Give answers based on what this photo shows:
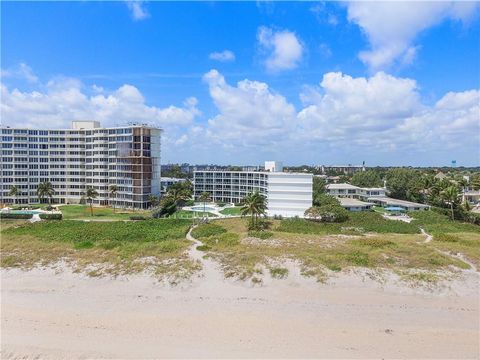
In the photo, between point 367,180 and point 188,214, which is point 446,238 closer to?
point 188,214

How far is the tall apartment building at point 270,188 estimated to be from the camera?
7356cm

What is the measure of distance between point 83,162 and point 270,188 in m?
50.4

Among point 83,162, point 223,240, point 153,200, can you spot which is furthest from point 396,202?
point 83,162

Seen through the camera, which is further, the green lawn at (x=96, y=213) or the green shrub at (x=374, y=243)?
the green lawn at (x=96, y=213)

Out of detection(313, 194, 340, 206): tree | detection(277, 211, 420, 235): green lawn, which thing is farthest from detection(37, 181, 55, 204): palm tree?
detection(313, 194, 340, 206): tree

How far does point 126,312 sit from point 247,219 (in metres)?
39.5

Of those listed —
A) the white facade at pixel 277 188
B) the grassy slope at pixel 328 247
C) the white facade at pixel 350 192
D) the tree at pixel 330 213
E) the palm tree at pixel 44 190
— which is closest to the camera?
→ the grassy slope at pixel 328 247

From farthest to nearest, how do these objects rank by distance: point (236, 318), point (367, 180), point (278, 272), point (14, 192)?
point (367, 180)
point (14, 192)
point (278, 272)
point (236, 318)

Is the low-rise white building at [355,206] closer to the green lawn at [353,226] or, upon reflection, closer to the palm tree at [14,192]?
the green lawn at [353,226]

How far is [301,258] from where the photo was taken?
38.1 meters

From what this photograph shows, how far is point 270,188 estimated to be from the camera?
76.7 m

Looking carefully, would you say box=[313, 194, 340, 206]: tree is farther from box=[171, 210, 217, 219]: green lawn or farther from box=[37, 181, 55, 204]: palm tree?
box=[37, 181, 55, 204]: palm tree

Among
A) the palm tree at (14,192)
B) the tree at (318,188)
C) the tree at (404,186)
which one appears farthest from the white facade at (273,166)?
the palm tree at (14,192)

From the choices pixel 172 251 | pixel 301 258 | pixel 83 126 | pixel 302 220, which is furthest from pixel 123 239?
pixel 83 126
